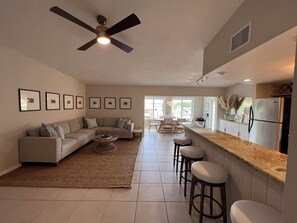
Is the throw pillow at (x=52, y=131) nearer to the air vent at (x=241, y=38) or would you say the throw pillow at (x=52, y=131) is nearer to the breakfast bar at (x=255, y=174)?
the breakfast bar at (x=255, y=174)

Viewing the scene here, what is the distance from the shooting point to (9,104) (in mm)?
2969

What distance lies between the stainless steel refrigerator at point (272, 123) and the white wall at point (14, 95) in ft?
17.4

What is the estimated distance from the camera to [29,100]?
347 centimetres

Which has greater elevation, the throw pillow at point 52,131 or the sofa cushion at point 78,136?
the throw pillow at point 52,131

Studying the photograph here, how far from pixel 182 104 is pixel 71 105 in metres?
7.12

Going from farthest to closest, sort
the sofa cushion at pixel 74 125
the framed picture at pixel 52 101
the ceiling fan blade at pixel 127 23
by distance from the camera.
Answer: the sofa cushion at pixel 74 125, the framed picture at pixel 52 101, the ceiling fan blade at pixel 127 23

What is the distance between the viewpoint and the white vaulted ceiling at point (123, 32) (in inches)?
77.7

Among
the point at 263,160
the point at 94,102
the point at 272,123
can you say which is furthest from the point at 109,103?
the point at 263,160

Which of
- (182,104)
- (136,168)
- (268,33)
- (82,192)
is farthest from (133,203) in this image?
(182,104)

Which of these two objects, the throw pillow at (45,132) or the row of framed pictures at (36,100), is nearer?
the row of framed pictures at (36,100)

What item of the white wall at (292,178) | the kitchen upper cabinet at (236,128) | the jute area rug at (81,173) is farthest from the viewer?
the kitchen upper cabinet at (236,128)

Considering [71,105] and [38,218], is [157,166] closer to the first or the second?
[38,218]

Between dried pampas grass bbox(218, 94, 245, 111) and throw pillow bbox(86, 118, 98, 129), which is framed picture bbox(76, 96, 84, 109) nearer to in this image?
throw pillow bbox(86, 118, 98, 129)

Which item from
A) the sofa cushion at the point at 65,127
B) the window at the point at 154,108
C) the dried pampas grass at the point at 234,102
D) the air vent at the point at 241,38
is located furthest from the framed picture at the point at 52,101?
the window at the point at 154,108
